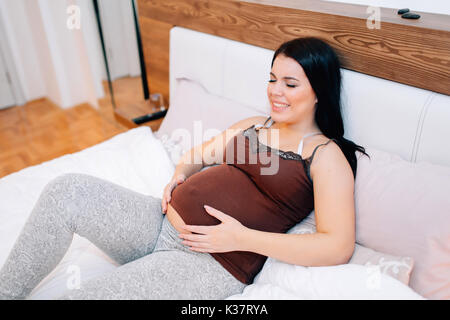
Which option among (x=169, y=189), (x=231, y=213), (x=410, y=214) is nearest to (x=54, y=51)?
(x=169, y=189)

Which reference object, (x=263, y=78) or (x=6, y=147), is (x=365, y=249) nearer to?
A: (x=263, y=78)

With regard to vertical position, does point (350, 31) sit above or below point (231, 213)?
above

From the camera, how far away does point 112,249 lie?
115cm

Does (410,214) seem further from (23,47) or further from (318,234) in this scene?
(23,47)

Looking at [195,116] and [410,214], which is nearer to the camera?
[410,214]

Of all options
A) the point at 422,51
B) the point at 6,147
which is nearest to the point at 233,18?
the point at 422,51

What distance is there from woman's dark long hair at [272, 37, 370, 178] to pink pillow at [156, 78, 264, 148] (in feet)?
1.24

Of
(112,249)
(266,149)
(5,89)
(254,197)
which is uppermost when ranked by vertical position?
(266,149)

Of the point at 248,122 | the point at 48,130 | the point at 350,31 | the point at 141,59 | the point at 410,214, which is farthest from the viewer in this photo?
the point at 48,130

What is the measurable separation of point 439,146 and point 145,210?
3.11 ft

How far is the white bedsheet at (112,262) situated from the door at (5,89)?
2.09 meters

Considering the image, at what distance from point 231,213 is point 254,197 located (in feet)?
0.30

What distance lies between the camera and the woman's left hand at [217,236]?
1063 millimetres

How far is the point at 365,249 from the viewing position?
105 centimetres
